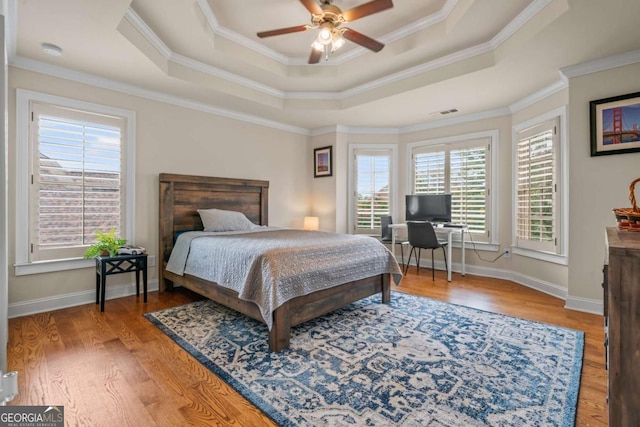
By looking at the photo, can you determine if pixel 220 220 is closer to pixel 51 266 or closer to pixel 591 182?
pixel 51 266

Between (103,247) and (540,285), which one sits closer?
(103,247)

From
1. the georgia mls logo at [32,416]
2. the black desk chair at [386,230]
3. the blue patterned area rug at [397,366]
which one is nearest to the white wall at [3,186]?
the georgia mls logo at [32,416]

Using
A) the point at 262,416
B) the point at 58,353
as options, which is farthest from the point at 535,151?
the point at 58,353

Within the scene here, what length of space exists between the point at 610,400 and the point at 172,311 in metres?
3.25

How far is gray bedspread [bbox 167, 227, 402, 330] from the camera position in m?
2.33

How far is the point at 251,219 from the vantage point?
4.83 metres

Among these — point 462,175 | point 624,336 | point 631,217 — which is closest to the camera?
point 624,336

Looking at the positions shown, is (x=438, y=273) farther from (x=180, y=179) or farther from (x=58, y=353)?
(x=58, y=353)

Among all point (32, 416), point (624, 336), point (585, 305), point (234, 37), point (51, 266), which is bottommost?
point (32, 416)

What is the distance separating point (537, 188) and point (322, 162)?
328 cm

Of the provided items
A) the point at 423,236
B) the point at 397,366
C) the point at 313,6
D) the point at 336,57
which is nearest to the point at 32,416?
the point at 397,366

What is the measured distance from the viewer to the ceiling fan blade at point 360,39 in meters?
2.54

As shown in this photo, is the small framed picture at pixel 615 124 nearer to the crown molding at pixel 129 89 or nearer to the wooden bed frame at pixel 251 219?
the wooden bed frame at pixel 251 219

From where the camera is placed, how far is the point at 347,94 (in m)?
4.43
